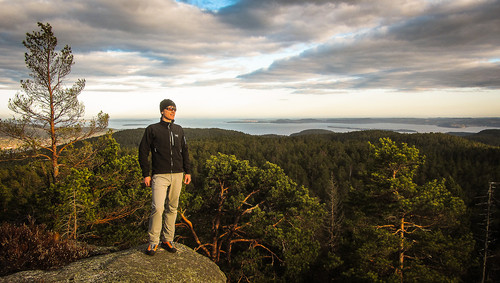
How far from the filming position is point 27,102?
10.7 meters

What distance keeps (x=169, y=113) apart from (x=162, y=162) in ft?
3.32

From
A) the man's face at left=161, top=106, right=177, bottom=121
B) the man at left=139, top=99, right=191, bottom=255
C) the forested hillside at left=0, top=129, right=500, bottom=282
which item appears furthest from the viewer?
the forested hillside at left=0, top=129, right=500, bottom=282

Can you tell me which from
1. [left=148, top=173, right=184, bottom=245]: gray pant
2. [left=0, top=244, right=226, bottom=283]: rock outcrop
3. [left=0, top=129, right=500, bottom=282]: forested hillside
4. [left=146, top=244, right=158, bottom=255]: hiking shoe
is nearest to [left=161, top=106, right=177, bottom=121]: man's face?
[left=148, top=173, right=184, bottom=245]: gray pant

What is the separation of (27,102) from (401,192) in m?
17.6

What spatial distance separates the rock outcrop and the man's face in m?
2.90

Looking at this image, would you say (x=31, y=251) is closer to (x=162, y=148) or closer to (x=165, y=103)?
(x=162, y=148)

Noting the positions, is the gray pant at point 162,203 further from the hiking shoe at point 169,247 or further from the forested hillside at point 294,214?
the forested hillside at point 294,214

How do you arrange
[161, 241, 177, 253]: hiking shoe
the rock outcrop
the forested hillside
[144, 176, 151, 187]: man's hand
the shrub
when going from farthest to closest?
the forested hillside < [161, 241, 177, 253]: hiking shoe < [144, 176, 151, 187]: man's hand < the shrub < the rock outcrop

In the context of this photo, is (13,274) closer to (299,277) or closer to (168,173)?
(168,173)

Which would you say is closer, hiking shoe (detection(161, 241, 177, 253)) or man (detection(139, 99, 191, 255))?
man (detection(139, 99, 191, 255))

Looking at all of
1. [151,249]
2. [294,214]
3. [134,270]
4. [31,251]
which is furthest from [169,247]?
[294,214]

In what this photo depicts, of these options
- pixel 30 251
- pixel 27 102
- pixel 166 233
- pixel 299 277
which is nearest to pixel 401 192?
pixel 299 277

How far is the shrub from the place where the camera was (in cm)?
478

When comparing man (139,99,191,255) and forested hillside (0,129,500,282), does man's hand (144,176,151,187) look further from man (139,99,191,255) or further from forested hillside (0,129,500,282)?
forested hillside (0,129,500,282)
